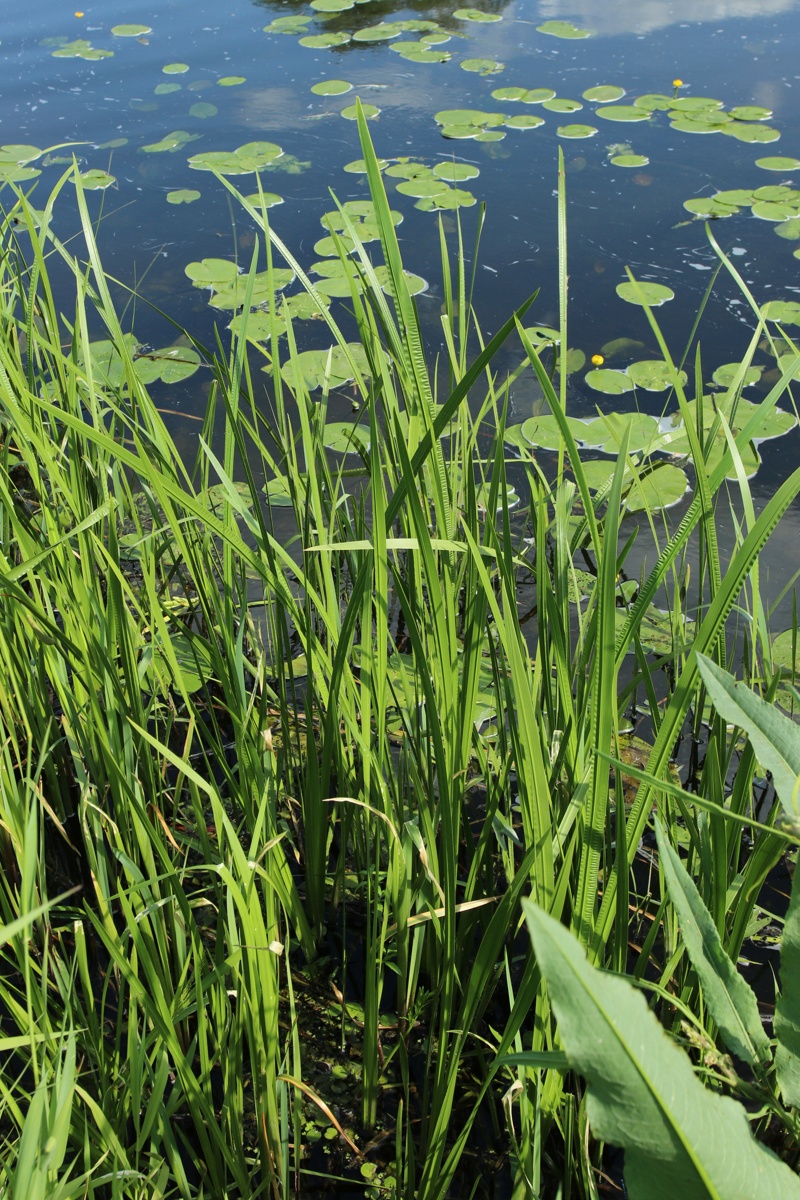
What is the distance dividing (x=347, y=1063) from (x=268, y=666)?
2.09 feet

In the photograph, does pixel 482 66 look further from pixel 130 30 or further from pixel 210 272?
pixel 210 272

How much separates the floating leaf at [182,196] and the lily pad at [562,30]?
2242mm

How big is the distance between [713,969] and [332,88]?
4019mm

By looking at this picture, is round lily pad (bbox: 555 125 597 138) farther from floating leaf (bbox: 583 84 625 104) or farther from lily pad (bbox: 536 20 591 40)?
lily pad (bbox: 536 20 591 40)

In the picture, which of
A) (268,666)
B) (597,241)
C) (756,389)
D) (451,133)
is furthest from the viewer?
(451,133)

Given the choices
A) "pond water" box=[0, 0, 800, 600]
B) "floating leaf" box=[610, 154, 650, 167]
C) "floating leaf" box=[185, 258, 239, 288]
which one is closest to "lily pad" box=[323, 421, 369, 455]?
"pond water" box=[0, 0, 800, 600]

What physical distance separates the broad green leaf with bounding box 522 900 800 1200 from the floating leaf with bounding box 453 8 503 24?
5.16m

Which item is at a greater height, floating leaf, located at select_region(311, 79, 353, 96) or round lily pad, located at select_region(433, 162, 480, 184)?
floating leaf, located at select_region(311, 79, 353, 96)

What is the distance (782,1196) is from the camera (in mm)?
468

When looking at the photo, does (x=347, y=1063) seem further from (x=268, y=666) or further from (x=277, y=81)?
(x=277, y=81)

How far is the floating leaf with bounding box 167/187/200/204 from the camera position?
3.13 m

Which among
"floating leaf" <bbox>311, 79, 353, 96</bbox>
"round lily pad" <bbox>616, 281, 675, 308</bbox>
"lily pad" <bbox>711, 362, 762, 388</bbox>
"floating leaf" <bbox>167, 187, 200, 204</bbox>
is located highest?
"floating leaf" <bbox>311, 79, 353, 96</bbox>

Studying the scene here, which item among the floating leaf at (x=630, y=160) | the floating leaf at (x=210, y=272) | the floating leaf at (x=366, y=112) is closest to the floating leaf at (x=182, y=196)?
the floating leaf at (x=210, y=272)

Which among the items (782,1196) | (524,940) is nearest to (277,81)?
(524,940)
